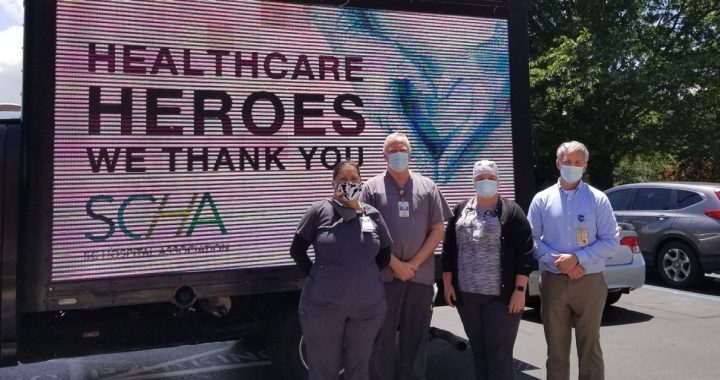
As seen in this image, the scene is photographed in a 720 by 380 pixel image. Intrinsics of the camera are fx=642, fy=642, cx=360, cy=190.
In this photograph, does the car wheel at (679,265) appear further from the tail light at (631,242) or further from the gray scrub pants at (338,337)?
the gray scrub pants at (338,337)

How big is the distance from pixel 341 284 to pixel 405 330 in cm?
76

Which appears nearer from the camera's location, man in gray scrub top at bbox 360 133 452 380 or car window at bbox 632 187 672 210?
man in gray scrub top at bbox 360 133 452 380

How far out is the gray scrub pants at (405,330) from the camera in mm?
3980

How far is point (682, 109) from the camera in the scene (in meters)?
17.6

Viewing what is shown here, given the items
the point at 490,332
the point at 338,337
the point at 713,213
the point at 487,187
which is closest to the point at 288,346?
the point at 338,337

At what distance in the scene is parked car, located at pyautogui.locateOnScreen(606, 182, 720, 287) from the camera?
8.93 m

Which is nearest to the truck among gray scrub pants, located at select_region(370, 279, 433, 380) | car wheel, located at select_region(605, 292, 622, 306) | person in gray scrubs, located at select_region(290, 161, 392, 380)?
person in gray scrubs, located at select_region(290, 161, 392, 380)

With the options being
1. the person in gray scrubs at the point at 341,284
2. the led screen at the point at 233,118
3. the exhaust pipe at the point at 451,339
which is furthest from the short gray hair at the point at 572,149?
the exhaust pipe at the point at 451,339

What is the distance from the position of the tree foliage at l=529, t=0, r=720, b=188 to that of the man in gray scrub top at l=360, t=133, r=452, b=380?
14.2 meters

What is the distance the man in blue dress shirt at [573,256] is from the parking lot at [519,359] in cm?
131

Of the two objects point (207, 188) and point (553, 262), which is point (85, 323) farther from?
point (553, 262)

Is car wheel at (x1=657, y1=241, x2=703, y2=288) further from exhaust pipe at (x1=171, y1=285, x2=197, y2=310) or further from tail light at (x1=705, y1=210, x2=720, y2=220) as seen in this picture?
exhaust pipe at (x1=171, y1=285, x2=197, y2=310)

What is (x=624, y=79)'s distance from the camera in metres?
16.9

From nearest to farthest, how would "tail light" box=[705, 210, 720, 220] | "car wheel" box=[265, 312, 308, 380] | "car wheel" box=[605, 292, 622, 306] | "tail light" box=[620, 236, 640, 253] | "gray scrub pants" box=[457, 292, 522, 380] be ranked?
"gray scrub pants" box=[457, 292, 522, 380] → "car wheel" box=[265, 312, 308, 380] → "tail light" box=[620, 236, 640, 253] → "car wheel" box=[605, 292, 622, 306] → "tail light" box=[705, 210, 720, 220]
